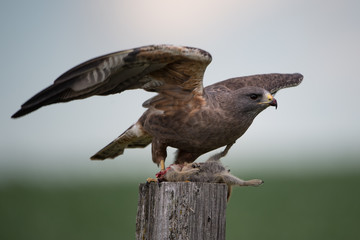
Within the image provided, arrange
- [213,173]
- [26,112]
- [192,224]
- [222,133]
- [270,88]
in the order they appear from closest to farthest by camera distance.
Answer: [192,224] → [26,112] → [213,173] → [222,133] → [270,88]

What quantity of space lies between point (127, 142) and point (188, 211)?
2.78 m

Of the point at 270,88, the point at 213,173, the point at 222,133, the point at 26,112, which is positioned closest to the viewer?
the point at 26,112

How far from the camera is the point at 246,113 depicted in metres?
5.62

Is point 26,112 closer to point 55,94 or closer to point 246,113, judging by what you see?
point 55,94

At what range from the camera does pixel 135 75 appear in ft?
16.9

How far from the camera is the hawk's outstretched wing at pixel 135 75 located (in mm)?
4520

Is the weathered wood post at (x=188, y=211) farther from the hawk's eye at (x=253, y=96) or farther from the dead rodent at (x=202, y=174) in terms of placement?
the hawk's eye at (x=253, y=96)

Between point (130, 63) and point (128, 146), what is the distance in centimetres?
212

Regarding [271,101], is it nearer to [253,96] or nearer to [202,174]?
[253,96]

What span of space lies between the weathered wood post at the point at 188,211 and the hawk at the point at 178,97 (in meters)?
1.37

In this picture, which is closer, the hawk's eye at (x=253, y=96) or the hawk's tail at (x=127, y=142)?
the hawk's eye at (x=253, y=96)

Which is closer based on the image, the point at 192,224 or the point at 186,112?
the point at 192,224

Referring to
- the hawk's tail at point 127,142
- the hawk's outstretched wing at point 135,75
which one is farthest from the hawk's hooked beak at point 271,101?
the hawk's tail at point 127,142

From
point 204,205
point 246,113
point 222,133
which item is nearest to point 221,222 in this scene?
point 204,205
